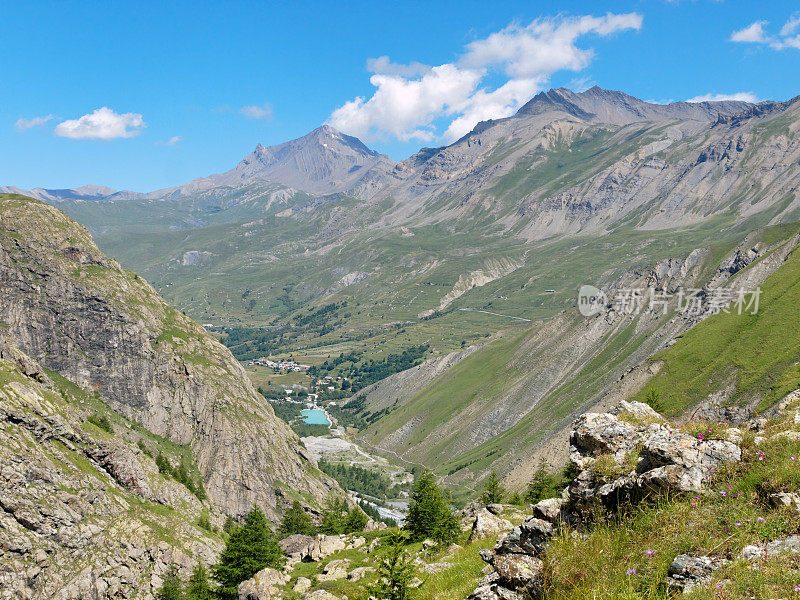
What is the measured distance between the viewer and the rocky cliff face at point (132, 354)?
105 m

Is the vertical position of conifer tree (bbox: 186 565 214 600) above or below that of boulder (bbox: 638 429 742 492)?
below

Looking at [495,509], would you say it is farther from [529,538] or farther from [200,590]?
[200,590]

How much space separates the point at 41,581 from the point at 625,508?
65.8m

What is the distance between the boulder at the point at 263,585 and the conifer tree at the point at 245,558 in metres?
2.98

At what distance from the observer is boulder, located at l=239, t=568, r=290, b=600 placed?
1730 inches

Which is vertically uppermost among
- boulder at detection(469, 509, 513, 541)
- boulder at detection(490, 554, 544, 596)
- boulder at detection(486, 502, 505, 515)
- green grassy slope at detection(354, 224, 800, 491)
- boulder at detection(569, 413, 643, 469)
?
boulder at detection(569, 413, 643, 469)

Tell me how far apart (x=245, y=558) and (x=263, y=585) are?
7941 millimetres

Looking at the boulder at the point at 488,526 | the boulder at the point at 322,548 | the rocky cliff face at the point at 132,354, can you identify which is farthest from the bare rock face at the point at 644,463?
the rocky cliff face at the point at 132,354

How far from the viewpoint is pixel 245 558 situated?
172 ft

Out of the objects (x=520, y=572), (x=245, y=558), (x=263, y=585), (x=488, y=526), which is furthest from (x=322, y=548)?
(x=520, y=572)

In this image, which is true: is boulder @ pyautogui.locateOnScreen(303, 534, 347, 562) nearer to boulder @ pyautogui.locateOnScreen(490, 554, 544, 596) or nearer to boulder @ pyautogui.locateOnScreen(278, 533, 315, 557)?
boulder @ pyautogui.locateOnScreen(278, 533, 315, 557)

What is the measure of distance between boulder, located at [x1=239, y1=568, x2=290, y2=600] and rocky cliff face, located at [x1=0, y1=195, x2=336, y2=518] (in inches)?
2635

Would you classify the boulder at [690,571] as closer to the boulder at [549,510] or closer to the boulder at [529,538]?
the boulder at [529,538]

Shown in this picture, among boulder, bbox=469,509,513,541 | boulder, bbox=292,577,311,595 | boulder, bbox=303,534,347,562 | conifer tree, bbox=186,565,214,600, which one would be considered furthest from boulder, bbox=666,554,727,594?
conifer tree, bbox=186,565,214,600
